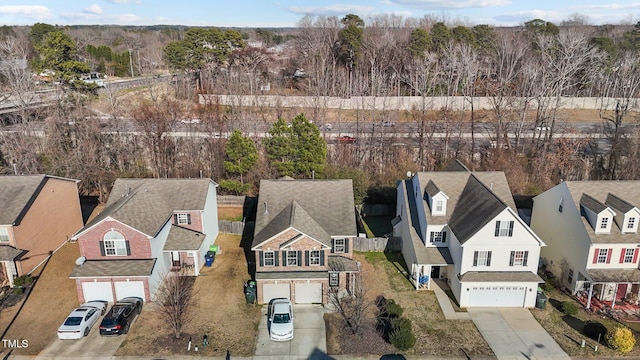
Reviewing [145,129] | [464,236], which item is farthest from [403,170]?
[145,129]

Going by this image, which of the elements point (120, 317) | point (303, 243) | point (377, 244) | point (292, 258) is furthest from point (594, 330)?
point (120, 317)

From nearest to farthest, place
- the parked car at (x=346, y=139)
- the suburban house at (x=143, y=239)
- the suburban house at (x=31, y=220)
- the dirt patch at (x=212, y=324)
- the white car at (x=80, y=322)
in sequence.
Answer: the dirt patch at (x=212, y=324) → the white car at (x=80, y=322) → the suburban house at (x=143, y=239) → the suburban house at (x=31, y=220) → the parked car at (x=346, y=139)

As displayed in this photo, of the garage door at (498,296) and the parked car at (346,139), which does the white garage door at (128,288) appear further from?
the parked car at (346,139)

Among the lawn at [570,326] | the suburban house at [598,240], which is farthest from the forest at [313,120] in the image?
the lawn at [570,326]

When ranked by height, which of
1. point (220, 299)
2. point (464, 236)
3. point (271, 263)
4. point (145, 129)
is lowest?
point (220, 299)

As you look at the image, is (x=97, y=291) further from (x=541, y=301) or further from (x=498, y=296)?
(x=541, y=301)

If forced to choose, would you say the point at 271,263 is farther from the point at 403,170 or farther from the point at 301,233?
the point at 403,170

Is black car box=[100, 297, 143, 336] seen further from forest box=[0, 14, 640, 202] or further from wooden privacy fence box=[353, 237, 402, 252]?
forest box=[0, 14, 640, 202]
